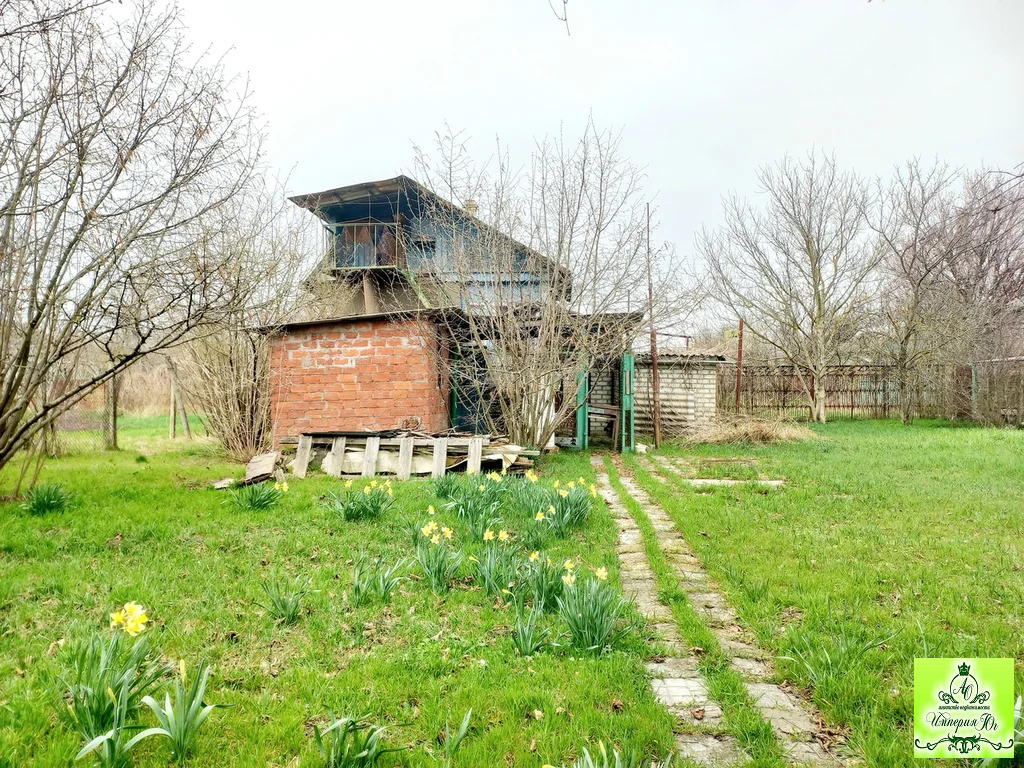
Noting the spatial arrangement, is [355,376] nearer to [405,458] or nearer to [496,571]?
[405,458]

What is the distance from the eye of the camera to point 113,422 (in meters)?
11.1

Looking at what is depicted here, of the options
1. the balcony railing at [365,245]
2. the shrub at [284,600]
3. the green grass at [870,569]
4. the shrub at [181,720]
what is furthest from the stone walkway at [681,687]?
the balcony railing at [365,245]

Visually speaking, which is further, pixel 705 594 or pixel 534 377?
pixel 534 377

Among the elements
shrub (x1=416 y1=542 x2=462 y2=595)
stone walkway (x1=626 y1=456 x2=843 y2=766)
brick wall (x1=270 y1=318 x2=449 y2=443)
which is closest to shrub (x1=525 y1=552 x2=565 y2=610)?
shrub (x1=416 y1=542 x2=462 y2=595)

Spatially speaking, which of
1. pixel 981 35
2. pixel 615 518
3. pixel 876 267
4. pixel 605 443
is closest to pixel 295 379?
pixel 615 518

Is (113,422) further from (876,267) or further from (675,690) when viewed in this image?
(876,267)

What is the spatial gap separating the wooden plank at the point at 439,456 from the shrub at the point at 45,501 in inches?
164

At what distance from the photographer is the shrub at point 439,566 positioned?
11.7 ft

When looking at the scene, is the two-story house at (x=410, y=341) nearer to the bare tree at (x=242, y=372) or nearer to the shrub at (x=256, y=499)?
the bare tree at (x=242, y=372)

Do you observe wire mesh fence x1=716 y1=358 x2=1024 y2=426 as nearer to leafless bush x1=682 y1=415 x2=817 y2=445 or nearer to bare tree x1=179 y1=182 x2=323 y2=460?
leafless bush x1=682 y1=415 x2=817 y2=445

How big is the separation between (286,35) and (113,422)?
417 inches

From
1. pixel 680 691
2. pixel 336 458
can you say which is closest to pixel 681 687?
pixel 680 691

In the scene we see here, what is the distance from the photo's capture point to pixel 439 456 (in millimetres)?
8008

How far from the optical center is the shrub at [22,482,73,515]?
5145mm
